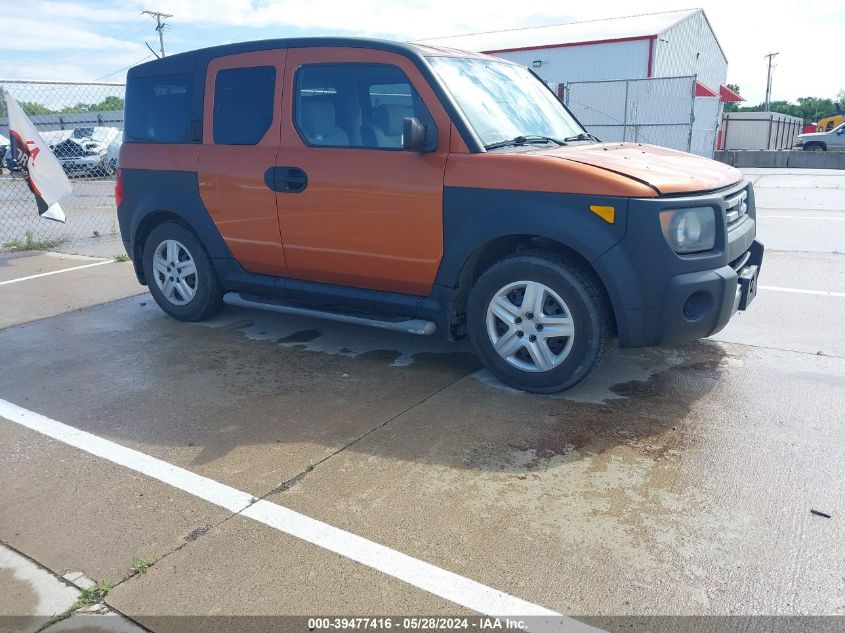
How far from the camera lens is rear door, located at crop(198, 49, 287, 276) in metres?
4.90

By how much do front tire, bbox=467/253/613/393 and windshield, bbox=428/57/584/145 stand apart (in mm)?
859

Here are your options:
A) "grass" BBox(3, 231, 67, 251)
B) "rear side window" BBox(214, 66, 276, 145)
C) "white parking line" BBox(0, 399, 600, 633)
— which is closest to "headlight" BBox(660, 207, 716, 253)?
"white parking line" BBox(0, 399, 600, 633)

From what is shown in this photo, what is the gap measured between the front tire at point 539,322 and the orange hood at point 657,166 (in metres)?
0.60

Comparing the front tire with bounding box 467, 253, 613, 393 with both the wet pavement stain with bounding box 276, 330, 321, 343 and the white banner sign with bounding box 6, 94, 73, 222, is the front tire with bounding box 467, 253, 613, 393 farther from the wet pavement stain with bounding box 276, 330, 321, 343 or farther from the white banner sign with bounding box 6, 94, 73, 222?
the white banner sign with bounding box 6, 94, 73, 222

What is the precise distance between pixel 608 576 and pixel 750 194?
3137mm

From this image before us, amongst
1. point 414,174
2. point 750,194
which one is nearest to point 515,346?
point 414,174

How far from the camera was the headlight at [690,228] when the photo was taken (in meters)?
3.66

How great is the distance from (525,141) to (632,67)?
26640 millimetres

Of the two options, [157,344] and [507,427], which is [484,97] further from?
[157,344]

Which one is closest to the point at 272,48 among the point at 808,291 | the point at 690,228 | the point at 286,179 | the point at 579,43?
the point at 286,179

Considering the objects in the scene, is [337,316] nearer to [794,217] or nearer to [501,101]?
[501,101]

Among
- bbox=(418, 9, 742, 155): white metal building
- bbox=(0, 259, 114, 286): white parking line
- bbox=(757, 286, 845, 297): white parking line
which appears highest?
bbox=(418, 9, 742, 155): white metal building

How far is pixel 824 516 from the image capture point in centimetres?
288

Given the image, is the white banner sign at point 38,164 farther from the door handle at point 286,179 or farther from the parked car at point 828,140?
the parked car at point 828,140
